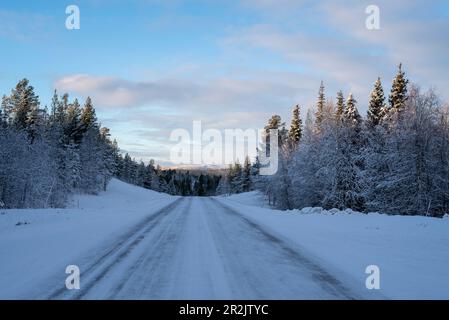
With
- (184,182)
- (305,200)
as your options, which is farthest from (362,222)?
(184,182)

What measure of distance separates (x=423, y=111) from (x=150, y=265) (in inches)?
1081

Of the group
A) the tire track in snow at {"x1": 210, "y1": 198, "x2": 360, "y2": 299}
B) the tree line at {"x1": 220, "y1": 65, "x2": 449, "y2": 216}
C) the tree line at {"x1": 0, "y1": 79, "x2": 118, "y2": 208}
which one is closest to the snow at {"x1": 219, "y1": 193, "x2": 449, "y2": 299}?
the tire track in snow at {"x1": 210, "y1": 198, "x2": 360, "y2": 299}

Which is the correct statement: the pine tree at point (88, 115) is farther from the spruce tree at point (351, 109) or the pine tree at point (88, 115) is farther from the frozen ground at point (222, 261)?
the frozen ground at point (222, 261)

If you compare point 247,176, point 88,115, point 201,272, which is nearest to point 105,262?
point 201,272

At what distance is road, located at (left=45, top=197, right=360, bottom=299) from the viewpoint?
5.61 m

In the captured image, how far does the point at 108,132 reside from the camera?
93250 mm

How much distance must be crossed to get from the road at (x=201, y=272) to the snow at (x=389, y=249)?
84 cm

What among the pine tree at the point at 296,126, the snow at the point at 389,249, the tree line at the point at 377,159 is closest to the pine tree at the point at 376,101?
the tree line at the point at 377,159

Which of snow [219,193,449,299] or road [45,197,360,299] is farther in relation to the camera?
snow [219,193,449,299]

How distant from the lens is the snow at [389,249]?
6613 millimetres

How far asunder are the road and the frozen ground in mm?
16

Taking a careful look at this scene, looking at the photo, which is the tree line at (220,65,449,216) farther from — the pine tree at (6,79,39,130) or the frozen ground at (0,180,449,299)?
the pine tree at (6,79,39,130)
